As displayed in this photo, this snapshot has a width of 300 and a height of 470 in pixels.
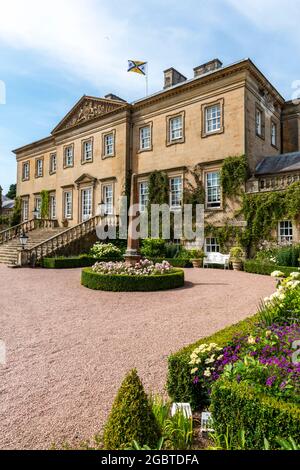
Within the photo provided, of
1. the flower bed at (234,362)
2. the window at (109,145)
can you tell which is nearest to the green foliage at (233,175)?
the window at (109,145)

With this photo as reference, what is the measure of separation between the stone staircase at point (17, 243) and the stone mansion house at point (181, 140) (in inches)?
97.9

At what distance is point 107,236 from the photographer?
2120cm

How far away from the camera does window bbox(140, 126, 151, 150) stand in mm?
21875

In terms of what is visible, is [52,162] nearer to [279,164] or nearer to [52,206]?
[52,206]

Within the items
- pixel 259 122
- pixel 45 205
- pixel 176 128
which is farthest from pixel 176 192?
Answer: pixel 45 205

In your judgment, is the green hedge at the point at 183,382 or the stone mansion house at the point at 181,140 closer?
the green hedge at the point at 183,382

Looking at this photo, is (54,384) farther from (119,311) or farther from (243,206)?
(243,206)

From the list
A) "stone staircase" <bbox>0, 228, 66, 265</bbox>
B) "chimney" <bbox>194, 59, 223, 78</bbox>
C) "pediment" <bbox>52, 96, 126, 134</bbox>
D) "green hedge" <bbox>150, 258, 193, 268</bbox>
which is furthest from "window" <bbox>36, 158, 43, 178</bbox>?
"green hedge" <bbox>150, 258, 193, 268</bbox>

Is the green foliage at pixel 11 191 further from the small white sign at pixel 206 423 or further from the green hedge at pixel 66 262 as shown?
the small white sign at pixel 206 423

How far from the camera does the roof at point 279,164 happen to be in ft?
53.6

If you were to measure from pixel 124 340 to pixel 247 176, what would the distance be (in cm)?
1415

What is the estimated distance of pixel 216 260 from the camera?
1672 cm

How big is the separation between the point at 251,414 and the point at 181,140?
62.8 feet

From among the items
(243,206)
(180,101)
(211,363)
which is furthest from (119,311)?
(180,101)
